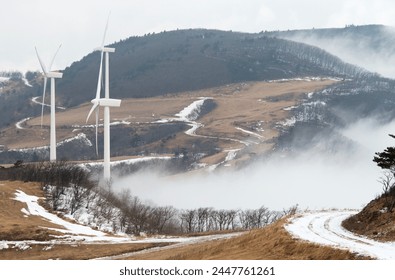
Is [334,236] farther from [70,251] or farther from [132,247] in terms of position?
[70,251]

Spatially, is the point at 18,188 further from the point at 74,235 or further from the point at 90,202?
the point at 74,235

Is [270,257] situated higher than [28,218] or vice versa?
[270,257]

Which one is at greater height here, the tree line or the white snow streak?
the white snow streak

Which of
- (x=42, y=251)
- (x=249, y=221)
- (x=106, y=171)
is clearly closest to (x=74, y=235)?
(x=42, y=251)

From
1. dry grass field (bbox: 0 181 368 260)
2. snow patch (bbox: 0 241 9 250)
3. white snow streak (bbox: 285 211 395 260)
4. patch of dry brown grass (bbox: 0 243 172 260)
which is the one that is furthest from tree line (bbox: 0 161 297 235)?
white snow streak (bbox: 285 211 395 260)

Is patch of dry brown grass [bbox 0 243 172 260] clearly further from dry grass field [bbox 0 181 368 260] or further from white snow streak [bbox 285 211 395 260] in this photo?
white snow streak [bbox 285 211 395 260]

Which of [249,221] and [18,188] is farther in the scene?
[249,221]
